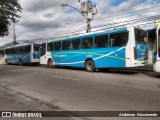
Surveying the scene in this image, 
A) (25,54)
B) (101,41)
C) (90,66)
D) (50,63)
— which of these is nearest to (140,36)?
(101,41)

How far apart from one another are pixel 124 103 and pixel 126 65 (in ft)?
25.9

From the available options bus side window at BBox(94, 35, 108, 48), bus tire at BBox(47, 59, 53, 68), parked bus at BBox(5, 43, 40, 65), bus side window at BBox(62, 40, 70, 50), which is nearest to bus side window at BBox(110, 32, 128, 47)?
bus side window at BBox(94, 35, 108, 48)

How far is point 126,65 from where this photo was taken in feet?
48.9

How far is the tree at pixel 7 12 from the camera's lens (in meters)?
22.2

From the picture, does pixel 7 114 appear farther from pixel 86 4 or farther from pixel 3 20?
pixel 86 4

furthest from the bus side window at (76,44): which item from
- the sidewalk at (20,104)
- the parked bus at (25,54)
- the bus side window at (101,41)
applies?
the parked bus at (25,54)

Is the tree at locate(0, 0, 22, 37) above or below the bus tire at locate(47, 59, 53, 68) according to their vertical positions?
above

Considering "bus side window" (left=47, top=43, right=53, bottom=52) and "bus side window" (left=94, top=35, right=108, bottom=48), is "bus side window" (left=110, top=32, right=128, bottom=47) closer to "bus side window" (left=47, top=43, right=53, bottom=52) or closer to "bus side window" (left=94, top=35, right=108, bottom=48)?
"bus side window" (left=94, top=35, right=108, bottom=48)

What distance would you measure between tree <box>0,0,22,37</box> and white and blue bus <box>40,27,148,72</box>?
214 inches

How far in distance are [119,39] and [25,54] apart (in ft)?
60.8

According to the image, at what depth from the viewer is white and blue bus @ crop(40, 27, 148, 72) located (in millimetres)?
14719

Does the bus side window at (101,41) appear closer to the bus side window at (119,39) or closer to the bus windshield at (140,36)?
the bus side window at (119,39)

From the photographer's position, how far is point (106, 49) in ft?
53.4

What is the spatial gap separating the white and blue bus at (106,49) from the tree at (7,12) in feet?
17.8
